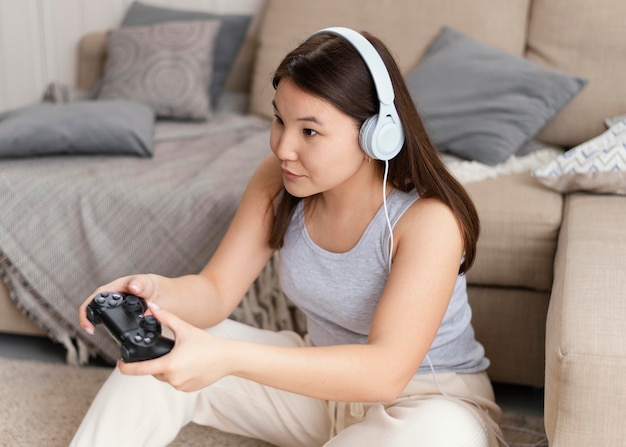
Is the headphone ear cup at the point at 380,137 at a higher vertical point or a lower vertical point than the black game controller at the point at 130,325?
higher

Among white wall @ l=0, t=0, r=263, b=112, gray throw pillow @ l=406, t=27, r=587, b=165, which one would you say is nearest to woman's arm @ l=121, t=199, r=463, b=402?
gray throw pillow @ l=406, t=27, r=587, b=165

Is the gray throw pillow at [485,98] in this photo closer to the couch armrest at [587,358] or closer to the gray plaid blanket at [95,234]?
the gray plaid blanket at [95,234]

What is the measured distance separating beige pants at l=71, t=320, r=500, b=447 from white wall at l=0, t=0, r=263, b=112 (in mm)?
1679

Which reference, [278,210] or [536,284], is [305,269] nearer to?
[278,210]

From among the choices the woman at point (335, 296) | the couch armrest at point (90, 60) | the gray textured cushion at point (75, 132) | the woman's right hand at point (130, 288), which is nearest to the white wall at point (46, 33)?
the couch armrest at point (90, 60)

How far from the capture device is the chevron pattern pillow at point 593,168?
1673 millimetres

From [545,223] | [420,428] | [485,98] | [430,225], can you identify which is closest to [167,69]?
[485,98]

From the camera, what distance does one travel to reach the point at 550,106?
2.04m

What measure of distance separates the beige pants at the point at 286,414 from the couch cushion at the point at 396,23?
107 centimetres

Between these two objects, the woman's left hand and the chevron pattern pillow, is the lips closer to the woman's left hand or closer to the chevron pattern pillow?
the woman's left hand

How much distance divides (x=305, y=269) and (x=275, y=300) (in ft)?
1.48

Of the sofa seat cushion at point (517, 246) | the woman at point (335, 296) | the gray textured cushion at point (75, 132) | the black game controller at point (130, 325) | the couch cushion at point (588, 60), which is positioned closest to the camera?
the black game controller at point (130, 325)

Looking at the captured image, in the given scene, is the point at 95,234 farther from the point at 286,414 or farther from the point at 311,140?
the point at 311,140

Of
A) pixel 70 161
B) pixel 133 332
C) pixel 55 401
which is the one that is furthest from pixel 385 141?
pixel 70 161
